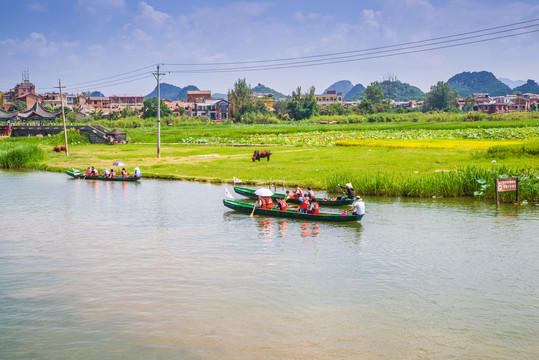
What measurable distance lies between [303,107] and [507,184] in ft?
488

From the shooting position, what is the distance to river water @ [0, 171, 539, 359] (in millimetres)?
15141

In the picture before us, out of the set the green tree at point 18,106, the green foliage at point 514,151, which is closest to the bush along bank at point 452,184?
the green foliage at point 514,151

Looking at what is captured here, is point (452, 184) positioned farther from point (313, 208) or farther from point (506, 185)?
point (313, 208)

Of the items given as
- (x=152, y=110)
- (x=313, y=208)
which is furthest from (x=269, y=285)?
(x=152, y=110)

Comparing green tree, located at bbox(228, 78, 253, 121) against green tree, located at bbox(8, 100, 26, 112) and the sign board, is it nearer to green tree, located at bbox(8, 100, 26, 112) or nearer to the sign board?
green tree, located at bbox(8, 100, 26, 112)

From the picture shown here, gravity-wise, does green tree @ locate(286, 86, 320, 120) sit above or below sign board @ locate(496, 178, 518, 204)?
above

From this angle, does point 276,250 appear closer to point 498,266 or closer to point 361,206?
point 361,206

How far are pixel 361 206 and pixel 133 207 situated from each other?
17.0 metres

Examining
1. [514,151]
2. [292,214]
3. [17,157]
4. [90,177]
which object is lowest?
[292,214]

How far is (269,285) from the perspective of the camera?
1992 centimetres

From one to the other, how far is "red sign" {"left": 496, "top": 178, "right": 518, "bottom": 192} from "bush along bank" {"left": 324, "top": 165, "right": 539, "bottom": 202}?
1.01 m

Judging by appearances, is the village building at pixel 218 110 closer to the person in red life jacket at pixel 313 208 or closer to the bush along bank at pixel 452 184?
the bush along bank at pixel 452 184

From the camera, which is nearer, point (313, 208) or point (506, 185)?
point (313, 208)

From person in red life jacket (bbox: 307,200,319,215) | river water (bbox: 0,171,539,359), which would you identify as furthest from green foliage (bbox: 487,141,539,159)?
person in red life jacket (bbox: 307,200,319,215)
